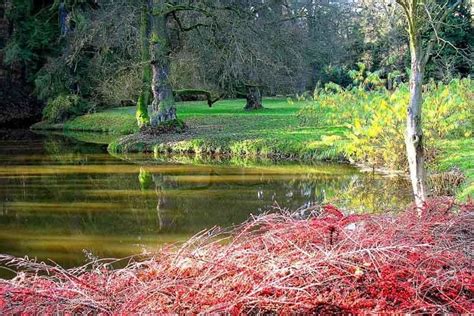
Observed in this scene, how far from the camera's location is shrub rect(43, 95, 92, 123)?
27328mm

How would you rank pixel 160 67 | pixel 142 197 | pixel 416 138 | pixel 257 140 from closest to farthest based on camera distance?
pixel 416 138
pixel 142 197
pixel 257 140
pixel 160 67

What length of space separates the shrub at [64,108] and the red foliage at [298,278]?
2551 centimetres

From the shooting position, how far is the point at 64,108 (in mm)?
27562

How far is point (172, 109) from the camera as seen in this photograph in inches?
747

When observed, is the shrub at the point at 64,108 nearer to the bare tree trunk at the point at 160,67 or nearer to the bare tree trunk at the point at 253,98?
the bare tree trunk at the point at 253,98

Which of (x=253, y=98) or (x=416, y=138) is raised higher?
(x=253, y=98)

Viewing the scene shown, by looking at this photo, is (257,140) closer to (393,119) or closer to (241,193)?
(241,193)

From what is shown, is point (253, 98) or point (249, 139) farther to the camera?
point (253, 98)

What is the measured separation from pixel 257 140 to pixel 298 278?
529 inches

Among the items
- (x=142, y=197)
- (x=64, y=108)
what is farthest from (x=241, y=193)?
(x=64, y=108)

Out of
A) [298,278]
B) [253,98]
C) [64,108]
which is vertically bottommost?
[298,278]

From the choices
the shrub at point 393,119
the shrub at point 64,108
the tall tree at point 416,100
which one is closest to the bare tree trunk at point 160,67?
the shrub at point 393,119

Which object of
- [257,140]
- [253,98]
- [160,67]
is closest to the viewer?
[257,140]

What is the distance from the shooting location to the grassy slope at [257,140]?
1134cm
